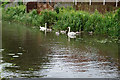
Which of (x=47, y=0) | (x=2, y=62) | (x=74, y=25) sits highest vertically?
(x=47, y=0)

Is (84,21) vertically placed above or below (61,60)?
above

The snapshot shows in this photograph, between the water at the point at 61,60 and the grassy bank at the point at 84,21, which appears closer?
the water at the point at 61,60

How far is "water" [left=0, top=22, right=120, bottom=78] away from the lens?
9.29 meters

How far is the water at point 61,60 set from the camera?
9289 mm

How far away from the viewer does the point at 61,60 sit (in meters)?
11.5

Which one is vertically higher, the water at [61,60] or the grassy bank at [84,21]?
the grassy bank at [84,21]

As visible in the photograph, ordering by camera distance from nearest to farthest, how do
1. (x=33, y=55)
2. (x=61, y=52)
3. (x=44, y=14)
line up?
1. (x=33, y=55)
2. (x=61, y=52)
3. (x=44, y=14)

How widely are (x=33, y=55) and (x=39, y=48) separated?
1.99 meters

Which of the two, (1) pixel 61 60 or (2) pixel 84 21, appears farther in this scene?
(2) pixel 84 21

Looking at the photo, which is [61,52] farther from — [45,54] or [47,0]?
[47,0]

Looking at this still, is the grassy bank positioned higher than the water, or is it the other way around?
the grassy bank

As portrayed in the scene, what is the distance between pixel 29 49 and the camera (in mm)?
14078

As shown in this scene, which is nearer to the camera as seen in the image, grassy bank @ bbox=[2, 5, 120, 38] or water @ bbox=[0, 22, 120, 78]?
water @ bbox=[0, 22, 120, 78]

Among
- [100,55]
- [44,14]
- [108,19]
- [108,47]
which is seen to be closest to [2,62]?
[100,55]
